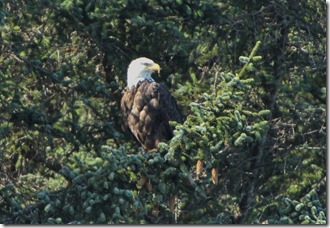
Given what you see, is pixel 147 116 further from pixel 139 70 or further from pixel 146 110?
pixel 139 70

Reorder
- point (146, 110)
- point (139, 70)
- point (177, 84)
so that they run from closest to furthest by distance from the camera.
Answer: point (139, 70)
point (146, 110)
point (177, 84)

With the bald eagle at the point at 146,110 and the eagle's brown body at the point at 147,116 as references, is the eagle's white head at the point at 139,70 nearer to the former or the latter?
the bald eagle at the point at 146,110

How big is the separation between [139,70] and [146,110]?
1.25ft

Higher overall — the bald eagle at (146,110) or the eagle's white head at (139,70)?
the eagle's white head at (139,70)

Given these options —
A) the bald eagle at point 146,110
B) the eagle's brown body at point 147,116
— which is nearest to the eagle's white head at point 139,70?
the bald eagle at point 146,110

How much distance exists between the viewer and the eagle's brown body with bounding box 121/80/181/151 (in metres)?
10.4

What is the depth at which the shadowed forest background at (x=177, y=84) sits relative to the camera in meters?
10.1

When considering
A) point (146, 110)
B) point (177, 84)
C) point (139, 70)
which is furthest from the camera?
point (177, 84)

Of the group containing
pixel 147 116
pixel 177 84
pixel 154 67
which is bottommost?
pixel 147 116

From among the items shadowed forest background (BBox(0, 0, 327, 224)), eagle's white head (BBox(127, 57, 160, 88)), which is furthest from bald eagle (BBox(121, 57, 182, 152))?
shadowed forest background (BBox(0, 0, 327, 224))

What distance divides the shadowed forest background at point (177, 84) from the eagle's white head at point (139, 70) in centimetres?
17

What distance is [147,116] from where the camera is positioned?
10500 millimetres

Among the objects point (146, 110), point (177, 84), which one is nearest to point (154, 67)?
point (177, 84)

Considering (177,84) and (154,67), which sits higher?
(154,67)
